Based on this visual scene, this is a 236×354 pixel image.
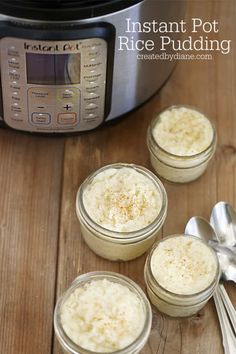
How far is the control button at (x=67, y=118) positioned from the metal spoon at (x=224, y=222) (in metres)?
0.22

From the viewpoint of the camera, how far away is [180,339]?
0.97m

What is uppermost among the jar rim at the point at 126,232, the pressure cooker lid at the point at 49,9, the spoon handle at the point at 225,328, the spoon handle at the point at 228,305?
the pressure cooker lid at the point at 49,9

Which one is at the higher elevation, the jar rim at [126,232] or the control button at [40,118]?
the control button at [40,118]

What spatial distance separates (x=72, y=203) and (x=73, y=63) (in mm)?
200

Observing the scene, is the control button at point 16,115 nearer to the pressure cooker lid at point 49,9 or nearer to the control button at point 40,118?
the control button at point 40,118

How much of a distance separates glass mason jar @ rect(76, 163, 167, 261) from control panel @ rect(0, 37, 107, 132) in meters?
0.09

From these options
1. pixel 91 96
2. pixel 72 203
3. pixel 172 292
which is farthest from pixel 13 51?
pixel 172 292

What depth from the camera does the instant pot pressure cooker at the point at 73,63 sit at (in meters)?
0.93

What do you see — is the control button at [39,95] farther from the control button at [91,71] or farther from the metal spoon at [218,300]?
the metal spoon at [218,300]

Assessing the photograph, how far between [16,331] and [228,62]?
1.81 feet

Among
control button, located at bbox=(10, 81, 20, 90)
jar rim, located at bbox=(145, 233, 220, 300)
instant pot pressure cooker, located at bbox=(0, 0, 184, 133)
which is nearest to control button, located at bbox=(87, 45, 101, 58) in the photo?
instant pot pressure cooker, located at bbox=(0, 0, 184, 133)

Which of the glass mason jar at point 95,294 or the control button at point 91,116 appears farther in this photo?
the control button at point 91,116

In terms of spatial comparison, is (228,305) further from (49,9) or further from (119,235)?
(49,9)

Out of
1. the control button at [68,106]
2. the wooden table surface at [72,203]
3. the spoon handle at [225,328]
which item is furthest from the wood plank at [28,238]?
the spoon handle at [225,328]
